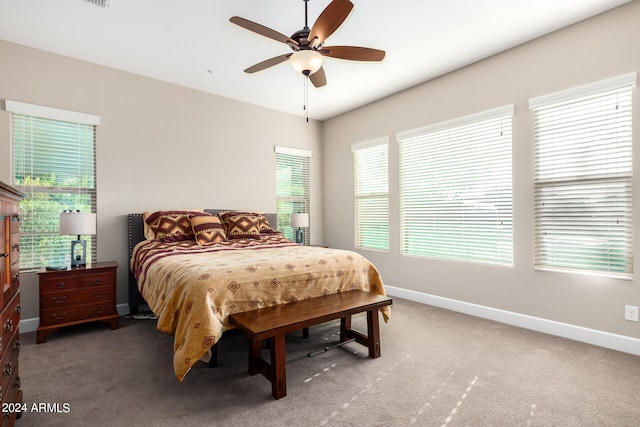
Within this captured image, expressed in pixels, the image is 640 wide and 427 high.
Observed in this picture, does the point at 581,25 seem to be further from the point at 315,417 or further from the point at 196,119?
the point at 196,119

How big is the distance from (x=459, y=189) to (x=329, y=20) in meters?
2.49

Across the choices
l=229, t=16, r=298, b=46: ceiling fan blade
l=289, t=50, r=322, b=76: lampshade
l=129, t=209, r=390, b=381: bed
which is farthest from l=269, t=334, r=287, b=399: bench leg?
l=229, t=16, r=298, b=46: ceiling fan blade

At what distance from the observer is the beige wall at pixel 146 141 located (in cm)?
327

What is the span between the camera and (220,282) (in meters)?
2.11

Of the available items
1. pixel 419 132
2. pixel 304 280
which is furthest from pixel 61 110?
pixel 419 132

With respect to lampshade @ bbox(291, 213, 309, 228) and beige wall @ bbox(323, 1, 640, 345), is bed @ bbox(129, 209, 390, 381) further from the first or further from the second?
beige wall @ bbox(323, 1, 640, 345)

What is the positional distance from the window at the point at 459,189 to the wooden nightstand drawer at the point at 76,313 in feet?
11.5

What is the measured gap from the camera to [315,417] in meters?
1.77

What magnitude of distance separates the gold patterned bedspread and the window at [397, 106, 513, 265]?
1.43 m

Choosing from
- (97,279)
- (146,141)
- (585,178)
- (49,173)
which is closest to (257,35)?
(146,141)

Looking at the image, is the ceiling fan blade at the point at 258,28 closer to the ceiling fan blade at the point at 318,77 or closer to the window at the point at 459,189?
the ceiling fan blade at the point at 318,77

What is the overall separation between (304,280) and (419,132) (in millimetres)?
2655

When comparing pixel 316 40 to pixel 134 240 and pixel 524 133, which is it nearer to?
pixel 524 133

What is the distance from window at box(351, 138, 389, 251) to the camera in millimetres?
4703
